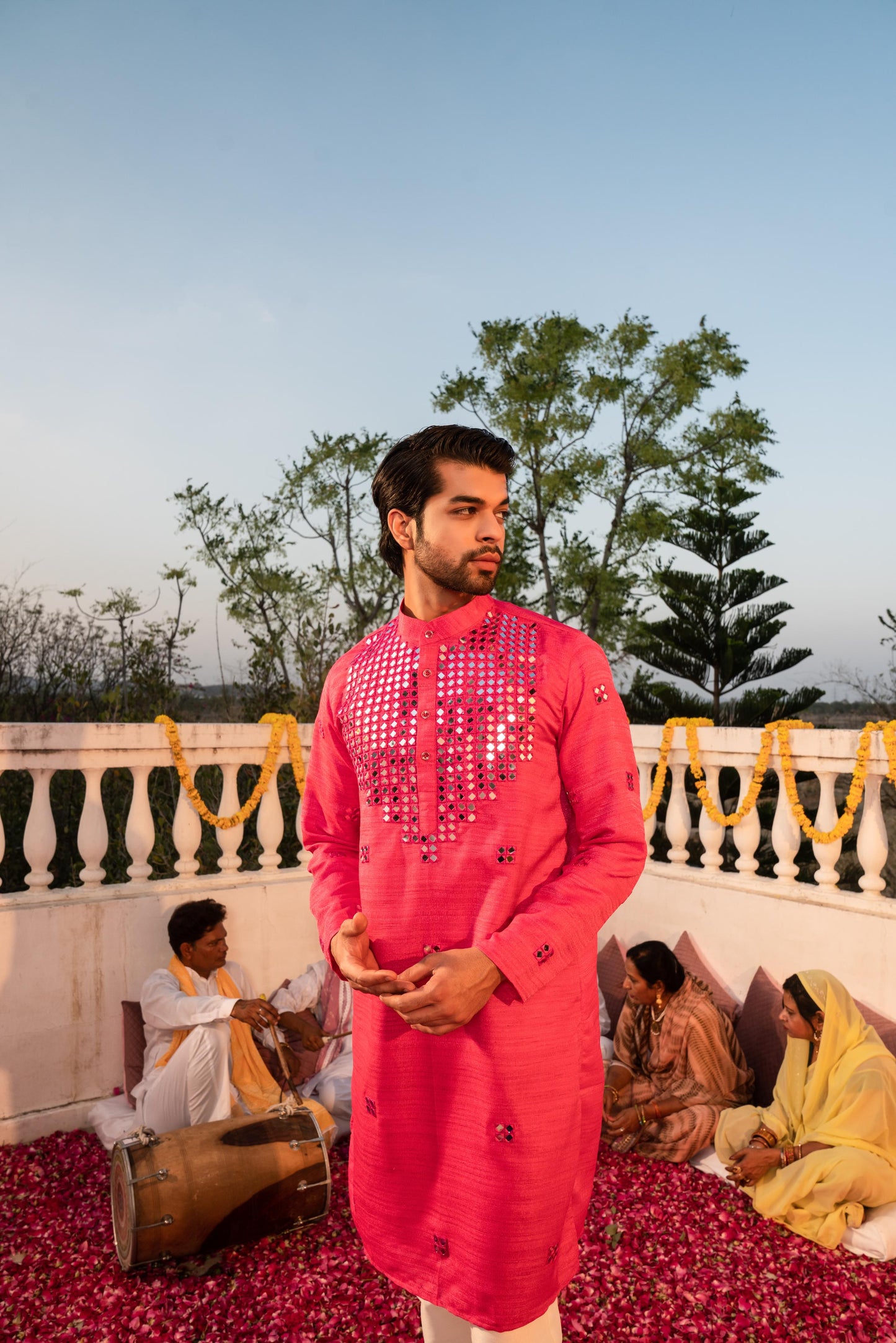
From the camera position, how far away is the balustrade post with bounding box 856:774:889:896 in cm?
371

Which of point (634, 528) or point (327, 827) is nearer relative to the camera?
point (327, 827)

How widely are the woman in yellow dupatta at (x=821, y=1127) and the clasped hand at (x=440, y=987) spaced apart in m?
2.49

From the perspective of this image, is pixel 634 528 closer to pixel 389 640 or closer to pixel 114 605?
pixel 114 605

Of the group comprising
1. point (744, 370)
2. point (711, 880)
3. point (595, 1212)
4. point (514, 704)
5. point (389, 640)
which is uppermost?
point (744, 370)

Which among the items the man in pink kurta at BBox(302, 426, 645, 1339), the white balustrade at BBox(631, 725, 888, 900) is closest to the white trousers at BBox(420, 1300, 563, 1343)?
the man in pink kurta at BBox(302, 426, 645, 1339)

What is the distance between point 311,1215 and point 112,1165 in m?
0.66

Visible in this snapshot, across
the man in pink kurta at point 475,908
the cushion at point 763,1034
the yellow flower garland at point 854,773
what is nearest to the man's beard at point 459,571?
the man in pink kurta at point 475,908

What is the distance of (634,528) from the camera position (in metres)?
15.6

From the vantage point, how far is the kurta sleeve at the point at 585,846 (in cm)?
127

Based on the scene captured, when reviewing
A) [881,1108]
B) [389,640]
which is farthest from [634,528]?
[389,640]

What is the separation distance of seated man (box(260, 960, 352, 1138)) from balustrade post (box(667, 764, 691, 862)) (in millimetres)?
1700

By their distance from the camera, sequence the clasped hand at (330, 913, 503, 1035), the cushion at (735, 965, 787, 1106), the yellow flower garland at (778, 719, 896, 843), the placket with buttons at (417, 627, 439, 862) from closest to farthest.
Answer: the clasped hand at (330, 913, 503, 1035)
the placket with buttons at (417, 627, 439, 862)
the yellow flower garland at (778, 719, 896, 843)
the cushion at (735, 965, 787, 1106)

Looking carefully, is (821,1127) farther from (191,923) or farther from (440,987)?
(440,987)

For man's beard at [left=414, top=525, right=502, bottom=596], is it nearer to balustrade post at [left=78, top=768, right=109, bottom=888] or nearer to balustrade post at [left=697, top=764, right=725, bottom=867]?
balustrade post at [left=78, top=768, right=109, bottom=888]
